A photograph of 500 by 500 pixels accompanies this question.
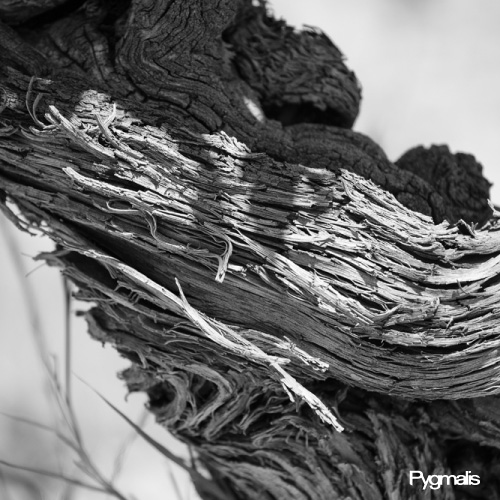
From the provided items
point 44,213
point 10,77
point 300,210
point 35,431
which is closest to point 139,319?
point 44,213

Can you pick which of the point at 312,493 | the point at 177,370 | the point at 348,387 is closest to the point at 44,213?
the point at 177,370

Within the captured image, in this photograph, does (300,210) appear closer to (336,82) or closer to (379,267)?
(379,267)

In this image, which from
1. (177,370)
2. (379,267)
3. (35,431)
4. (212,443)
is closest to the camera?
(379,267)

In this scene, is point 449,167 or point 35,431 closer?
point 449,167

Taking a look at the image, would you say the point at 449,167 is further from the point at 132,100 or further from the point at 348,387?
the point at 132,100

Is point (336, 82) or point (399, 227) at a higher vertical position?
point (336, 82)

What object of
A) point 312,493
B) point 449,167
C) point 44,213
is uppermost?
point 449,167

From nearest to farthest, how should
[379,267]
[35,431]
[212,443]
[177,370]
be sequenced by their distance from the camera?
[379,267], [177,370], [212,443], [35,431]
